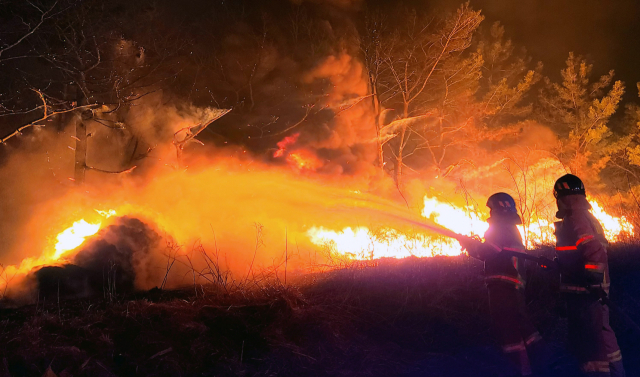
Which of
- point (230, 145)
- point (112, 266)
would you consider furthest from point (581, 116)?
point (112, 266)

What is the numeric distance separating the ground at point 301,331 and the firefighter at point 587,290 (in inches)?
23.1

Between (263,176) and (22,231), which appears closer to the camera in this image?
(22,231)

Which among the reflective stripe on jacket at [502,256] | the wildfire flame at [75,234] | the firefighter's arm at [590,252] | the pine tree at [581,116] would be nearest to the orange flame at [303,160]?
the wildfire flame at [75,234]

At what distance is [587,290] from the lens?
437cm

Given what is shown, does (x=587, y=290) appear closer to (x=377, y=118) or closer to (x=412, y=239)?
(x=412, y=239)

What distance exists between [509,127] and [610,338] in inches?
788

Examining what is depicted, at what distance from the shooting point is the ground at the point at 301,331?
4762 millimetres

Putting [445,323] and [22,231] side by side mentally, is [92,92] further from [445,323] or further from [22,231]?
[445,323]

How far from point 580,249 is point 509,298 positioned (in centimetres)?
89

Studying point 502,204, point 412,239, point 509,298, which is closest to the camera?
point 509,298

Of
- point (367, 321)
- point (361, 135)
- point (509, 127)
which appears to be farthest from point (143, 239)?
point (509, 127)

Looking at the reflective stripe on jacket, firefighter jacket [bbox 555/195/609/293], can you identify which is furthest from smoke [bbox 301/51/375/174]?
firefighter jacket [bbox 555/195/609/293]

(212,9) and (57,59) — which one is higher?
(212,9)

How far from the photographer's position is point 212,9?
17.9 meters
